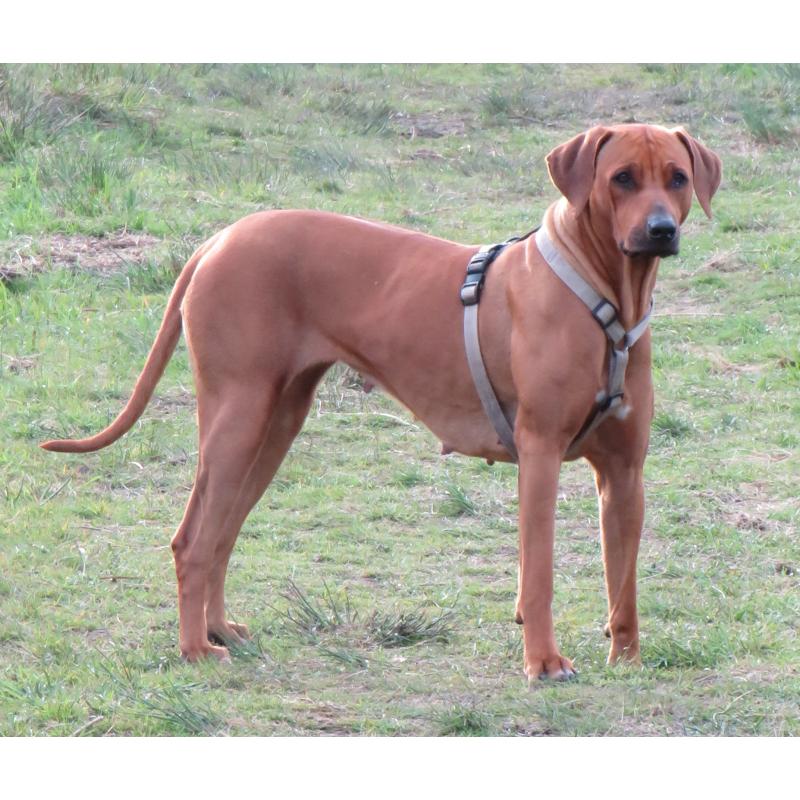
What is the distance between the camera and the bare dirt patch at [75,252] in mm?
8820

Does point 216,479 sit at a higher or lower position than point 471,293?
lower

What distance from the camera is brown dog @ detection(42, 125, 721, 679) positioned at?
4.62 meters

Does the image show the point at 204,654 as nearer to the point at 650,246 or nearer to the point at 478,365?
the point at 478,365

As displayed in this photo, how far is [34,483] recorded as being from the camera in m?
6.64

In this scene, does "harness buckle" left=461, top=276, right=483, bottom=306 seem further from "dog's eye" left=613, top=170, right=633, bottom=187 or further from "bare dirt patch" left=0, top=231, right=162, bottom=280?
"bare dirt patch" left=0, top=231, right=162, bottom=280

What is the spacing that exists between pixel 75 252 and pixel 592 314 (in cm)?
524

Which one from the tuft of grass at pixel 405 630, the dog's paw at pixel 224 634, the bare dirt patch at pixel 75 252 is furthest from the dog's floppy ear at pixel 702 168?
the bare dirt patch at pixel 75 252

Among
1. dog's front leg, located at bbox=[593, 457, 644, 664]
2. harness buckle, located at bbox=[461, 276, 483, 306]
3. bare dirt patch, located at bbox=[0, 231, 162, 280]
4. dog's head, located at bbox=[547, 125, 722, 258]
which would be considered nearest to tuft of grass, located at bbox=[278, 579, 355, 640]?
dog's front leg, located at bbox=[593, 457, 644, 664]

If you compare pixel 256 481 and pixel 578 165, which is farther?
pixel 256 481

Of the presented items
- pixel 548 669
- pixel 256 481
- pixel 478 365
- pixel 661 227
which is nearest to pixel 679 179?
pixel 661 227

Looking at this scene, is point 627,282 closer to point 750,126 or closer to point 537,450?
point 537,450

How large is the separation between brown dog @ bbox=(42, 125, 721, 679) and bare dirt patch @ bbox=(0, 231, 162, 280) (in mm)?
3870

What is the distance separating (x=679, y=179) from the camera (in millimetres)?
4543

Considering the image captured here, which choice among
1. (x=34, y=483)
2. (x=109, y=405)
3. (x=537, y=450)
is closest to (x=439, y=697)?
(x=537, y=450)
